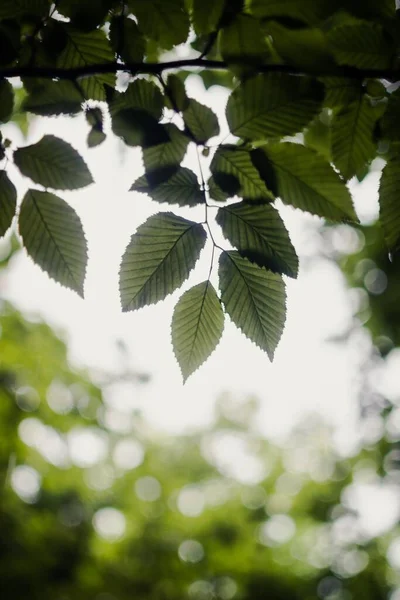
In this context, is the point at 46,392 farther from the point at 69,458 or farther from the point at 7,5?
the point at 7,5

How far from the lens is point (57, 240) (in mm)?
880

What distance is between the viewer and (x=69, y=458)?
216 inches

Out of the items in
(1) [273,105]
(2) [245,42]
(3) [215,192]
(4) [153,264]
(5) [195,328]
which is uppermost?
(2) [245,42]

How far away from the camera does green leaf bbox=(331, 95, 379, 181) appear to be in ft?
2.78

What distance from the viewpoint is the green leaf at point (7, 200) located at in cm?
84

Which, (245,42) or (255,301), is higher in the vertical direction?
(245,42)

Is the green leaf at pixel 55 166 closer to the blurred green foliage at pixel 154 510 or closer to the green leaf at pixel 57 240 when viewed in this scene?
the green leaf at pixel 57 240

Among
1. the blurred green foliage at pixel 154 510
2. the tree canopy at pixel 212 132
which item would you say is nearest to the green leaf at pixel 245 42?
the tree canopy at pixel 212 132

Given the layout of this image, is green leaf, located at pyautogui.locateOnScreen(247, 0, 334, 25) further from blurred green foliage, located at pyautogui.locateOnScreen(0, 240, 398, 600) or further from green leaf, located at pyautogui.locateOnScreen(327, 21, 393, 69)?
blurred green foliage, located at pyautogui.locateOnScreen(0, 240, 398, 600)

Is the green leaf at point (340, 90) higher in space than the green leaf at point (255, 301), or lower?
higher

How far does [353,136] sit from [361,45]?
15 centimetres

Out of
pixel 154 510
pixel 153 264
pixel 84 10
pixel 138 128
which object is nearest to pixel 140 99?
pixel 138 128

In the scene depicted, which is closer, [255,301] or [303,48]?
[303,48]

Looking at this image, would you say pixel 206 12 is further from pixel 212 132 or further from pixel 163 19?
pixel 212 132
